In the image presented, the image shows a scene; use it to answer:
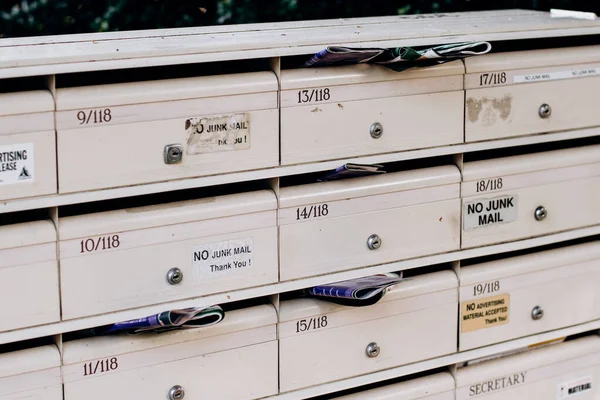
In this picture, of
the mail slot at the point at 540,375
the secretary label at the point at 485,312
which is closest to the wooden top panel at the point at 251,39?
the secretary label at the point at 485,312

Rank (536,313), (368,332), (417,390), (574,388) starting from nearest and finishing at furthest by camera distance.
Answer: (368,332) → (417,390) → (536,313) → (574,388)

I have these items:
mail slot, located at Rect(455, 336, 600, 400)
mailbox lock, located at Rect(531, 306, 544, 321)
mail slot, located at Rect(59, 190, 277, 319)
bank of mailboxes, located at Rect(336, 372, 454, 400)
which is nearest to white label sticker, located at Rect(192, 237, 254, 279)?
mail slot, located at Rect(59, 190, 277, 319)

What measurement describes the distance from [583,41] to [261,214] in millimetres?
1018

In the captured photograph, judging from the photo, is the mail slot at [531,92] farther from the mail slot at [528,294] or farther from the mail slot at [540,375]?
the mail slot at [540,375]

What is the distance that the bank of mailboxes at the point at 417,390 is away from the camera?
2.53 metres

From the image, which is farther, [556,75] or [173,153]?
[556,75]

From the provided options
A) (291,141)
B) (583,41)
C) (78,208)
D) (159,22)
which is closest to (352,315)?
(291,141)

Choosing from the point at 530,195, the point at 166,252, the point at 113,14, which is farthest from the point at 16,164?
the point at 113,14

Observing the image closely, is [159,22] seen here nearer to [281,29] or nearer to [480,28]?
[281,29]

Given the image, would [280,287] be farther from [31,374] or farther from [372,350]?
[31,374]

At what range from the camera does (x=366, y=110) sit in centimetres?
231

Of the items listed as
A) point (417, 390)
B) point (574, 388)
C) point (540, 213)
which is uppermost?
point (540, 213)

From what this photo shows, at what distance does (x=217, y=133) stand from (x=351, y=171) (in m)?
0.32

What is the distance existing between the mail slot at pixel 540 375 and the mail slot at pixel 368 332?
138 millimetres
